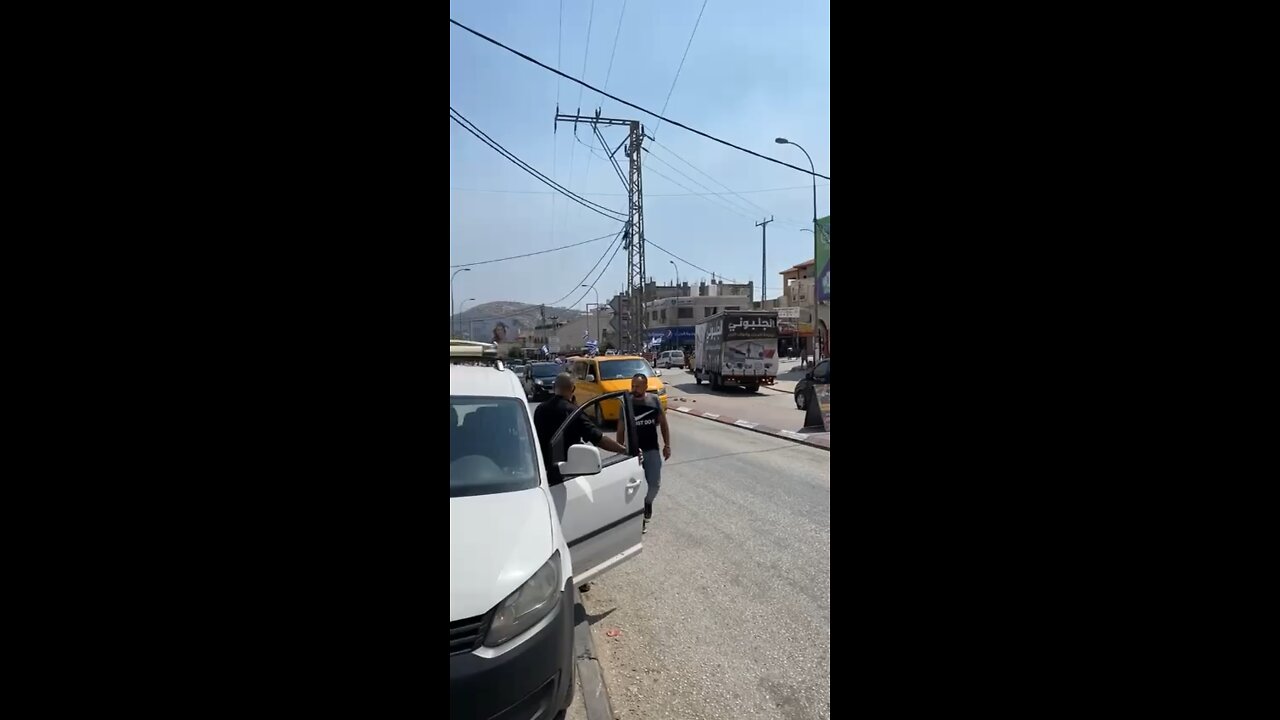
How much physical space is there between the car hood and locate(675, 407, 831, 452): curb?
683cm

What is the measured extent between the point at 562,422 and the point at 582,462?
1112 mm

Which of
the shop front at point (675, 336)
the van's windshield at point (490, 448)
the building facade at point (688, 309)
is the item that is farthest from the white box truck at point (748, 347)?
the shop front at point (675, 336)

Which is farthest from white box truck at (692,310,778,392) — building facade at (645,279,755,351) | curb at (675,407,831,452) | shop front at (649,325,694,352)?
shop front at (649,325,694,352)

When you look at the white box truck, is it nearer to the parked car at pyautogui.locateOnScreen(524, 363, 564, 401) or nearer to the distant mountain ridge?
the parked car at pyautogui.locateOnScreen(524, 363, 564, 401)

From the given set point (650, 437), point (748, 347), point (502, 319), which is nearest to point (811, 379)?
point (748, 347)

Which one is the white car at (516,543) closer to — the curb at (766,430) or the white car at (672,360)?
the curb at (766,430)
